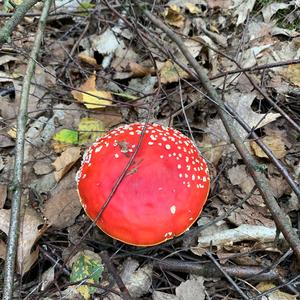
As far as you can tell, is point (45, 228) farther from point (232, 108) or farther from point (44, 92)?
point (232, 108)

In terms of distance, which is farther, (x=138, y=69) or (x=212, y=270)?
(x=138, y=69)

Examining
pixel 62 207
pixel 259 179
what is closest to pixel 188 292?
pixel 259 179

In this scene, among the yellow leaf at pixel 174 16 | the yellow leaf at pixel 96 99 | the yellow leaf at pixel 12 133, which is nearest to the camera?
the yellow leaf at pixel 12 133

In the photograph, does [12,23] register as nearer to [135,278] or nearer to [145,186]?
[145,186]

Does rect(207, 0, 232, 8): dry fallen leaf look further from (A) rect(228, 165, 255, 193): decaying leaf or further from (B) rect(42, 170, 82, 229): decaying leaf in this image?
(B) rect(42, 170, 82, 229): decaying leaf

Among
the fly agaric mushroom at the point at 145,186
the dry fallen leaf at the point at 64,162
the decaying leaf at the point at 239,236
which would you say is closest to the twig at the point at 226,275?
the decaying leaf at the point at 239,236

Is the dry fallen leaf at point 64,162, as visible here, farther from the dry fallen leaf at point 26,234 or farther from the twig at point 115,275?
the twig at point 115,275

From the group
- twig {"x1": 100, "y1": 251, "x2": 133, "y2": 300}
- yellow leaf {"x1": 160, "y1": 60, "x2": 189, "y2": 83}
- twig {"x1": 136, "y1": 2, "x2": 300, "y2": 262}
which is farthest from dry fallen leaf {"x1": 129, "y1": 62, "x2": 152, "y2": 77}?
twig {"x1": 100, "y1": 251, "x2": 133, "y2": 300}
